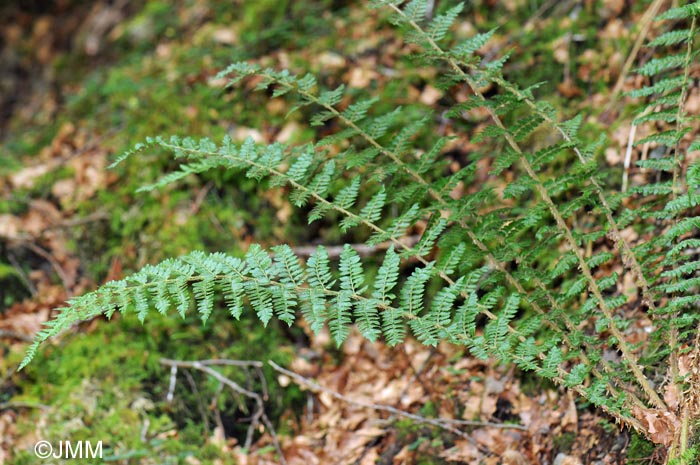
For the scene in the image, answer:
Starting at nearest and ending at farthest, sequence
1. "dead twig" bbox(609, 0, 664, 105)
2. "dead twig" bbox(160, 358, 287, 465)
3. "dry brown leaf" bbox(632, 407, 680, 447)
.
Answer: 1. "dry brown leaf" bbox(632, 407, 680, 447)
2. "dead twig" bbox(160, 358, 287, 465)
3. "dead twig" bbox(609, 0, 664, 105)

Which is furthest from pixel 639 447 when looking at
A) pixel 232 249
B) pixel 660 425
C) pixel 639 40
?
pixel 232 249

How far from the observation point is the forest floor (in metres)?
2.82

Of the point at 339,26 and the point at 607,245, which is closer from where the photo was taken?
the point at 607,245

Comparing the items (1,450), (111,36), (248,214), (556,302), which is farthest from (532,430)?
(111,36)

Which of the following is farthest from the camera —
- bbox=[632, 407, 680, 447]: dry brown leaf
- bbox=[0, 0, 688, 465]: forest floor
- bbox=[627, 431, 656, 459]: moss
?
bbox=[0, 0, 688, 465]: forest floor

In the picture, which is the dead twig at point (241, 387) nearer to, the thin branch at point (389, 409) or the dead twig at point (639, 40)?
the thin branch at point (389, 409)

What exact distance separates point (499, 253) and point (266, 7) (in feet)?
10.5

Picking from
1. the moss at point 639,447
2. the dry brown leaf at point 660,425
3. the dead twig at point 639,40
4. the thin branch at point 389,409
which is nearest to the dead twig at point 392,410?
the thin branch at point 389,409

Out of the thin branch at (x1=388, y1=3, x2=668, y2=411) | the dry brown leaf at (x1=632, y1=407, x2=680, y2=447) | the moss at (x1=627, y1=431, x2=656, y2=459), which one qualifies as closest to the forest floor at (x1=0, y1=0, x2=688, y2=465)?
the moss at (x1=627, y1=431, x2=656, y2=459)

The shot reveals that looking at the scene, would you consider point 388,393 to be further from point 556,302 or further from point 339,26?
point 339,26

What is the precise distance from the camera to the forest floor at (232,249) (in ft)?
9.27

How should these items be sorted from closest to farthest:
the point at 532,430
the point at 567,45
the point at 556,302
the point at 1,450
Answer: the point at 556,302, the point at 532,430, the point at 1,450, the point at 567,45

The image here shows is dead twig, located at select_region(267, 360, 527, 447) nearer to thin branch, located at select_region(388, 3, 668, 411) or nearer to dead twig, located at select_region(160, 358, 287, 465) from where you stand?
dead twig, located at select_region(160, 358, 287, 465)

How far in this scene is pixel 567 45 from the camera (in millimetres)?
3611
